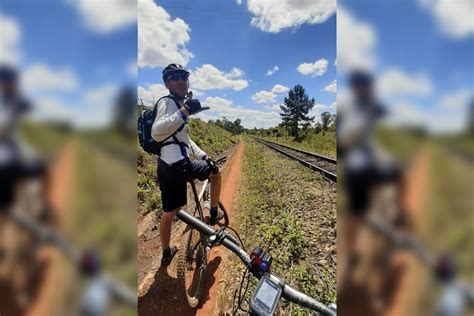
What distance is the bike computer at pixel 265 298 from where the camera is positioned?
1.05 meters

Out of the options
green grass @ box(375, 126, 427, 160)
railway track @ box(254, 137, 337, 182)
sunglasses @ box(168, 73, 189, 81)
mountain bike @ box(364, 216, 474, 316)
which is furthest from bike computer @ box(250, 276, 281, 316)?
railway track @ box(254, 137, 337, 182)

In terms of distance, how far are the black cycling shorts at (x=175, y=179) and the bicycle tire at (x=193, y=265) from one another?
59 centimetres

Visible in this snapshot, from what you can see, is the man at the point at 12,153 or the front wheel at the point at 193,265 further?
the front wheel at the point at 193,265

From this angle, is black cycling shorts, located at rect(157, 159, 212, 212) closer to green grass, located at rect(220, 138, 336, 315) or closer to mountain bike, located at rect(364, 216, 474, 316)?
green grass, located at rect(220, 138, 336, 315)

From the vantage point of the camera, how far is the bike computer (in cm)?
105

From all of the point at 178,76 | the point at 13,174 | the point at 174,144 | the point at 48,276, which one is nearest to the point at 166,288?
the point at 174,144

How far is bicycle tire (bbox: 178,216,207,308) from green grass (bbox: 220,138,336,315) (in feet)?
0.93

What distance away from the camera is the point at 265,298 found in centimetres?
109

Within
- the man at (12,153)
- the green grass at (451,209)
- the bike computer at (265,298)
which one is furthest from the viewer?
the bike computer at (265,298)

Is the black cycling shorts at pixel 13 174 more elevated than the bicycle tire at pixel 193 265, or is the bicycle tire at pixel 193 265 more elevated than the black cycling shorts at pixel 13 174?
the black cycling shorts at pixel 13 174

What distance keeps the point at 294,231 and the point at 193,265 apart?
5.90ft

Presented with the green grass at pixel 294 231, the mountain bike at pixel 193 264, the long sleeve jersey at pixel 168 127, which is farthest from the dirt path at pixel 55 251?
the green grass at pixel 294 231

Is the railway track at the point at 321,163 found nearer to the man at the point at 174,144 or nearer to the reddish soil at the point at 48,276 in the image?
the man at the point at 174,144

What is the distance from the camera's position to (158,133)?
190 cm
